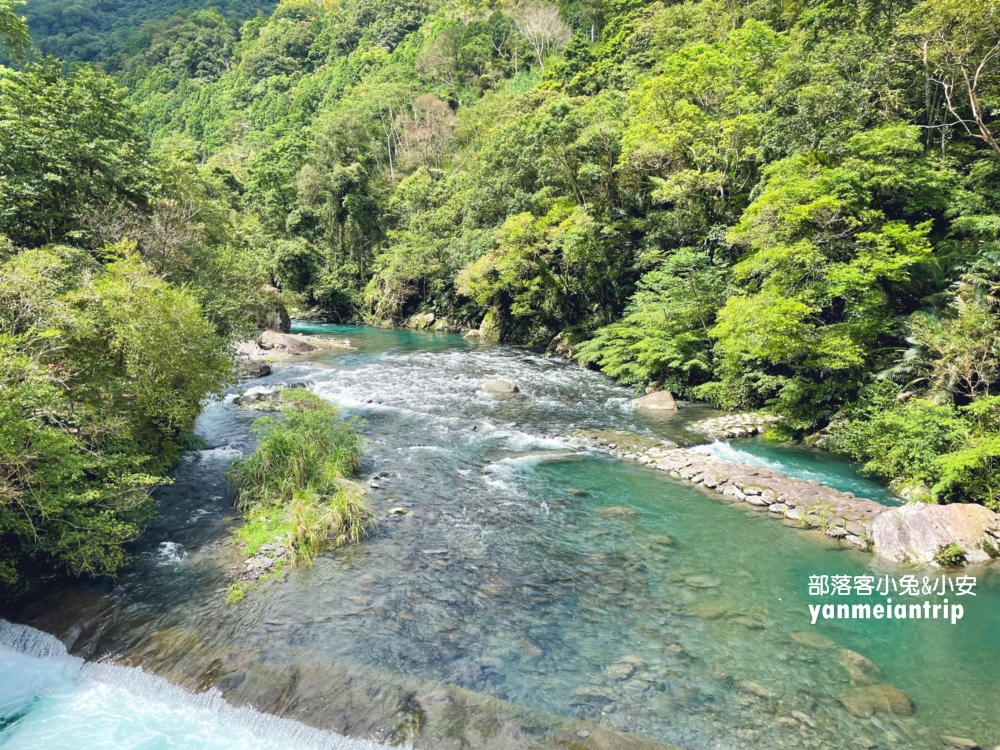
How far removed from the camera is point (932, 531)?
9766 millimetres

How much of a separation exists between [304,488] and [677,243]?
73.5 ft

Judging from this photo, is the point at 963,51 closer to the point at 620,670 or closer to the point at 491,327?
the point at 620,670

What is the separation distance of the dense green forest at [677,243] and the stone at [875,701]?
20.3 feet

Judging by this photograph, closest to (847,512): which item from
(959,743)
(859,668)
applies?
(859,668)

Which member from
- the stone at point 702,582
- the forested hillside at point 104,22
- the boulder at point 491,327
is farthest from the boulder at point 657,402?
the forested hillside at point 104,22

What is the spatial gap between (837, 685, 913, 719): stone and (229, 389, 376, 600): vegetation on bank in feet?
27.1

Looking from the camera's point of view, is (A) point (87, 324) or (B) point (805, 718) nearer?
(B) point (805, 718)

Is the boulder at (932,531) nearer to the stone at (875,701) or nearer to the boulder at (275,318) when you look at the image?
the stone at (875,701)

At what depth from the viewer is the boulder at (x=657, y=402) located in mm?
19609

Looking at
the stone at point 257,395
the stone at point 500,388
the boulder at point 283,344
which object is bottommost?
the stone at point 500,388

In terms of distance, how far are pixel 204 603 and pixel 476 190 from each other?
3737 cm

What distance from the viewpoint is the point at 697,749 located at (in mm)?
5801

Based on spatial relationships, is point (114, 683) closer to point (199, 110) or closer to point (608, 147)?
point (608, 147)

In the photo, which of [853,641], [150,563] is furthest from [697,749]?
[150,563]
